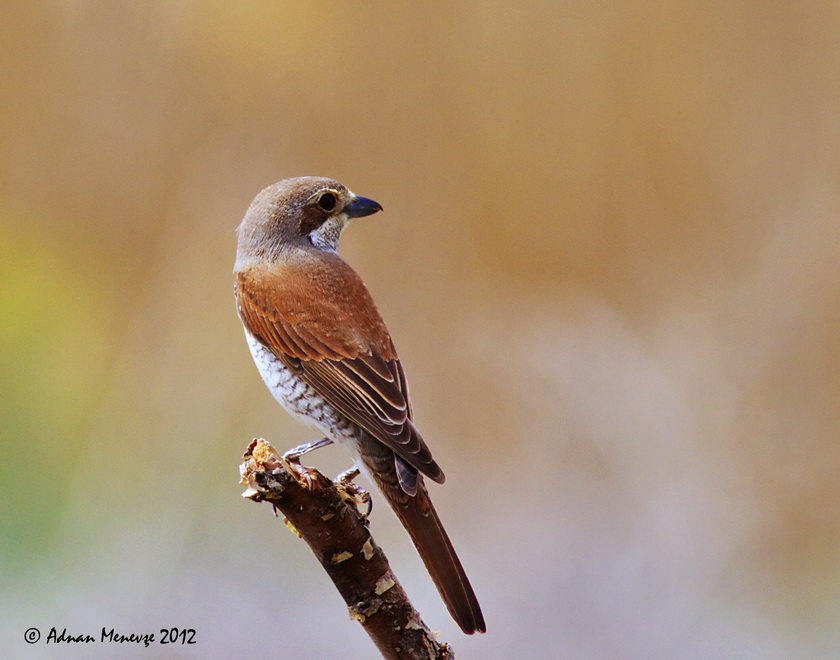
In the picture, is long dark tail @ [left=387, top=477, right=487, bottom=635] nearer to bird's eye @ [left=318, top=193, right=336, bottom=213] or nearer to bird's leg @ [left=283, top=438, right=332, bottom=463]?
bird's leg @ [left=283, top=438, right=332, bottom=463]

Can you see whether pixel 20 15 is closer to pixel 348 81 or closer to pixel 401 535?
pixel 348 81

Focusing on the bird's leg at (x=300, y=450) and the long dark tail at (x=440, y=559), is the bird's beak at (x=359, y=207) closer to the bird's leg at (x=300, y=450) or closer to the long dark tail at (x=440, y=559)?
the bird's leg at (x=300, y=450)

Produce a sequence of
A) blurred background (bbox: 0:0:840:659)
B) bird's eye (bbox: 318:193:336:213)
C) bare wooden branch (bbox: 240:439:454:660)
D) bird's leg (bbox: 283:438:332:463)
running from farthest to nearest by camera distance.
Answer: blurred background (bbox: 0:0:840:659) → bird's eye (bbox: 318:193:336:213) → bird's leg (bbox: 283:438:332:463) → bare wooden branch (bbox: 240:439:454:660)

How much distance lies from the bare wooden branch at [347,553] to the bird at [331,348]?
0.20m

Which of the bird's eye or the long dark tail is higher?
the bird's eye

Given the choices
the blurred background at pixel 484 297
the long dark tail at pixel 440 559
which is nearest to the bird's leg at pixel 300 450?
the long dark tail at pixel 440 559

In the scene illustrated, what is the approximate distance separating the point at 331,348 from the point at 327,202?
0.63 metres

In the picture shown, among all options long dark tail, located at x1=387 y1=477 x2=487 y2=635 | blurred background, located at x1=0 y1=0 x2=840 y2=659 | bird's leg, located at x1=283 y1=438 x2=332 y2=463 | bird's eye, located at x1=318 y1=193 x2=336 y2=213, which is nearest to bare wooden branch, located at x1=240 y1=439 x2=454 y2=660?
long dark tail, located at x1=387 y1=477 x2=487 y2=635

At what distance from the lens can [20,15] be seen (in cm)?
444

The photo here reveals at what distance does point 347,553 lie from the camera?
199cm

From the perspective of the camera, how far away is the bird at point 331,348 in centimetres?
236

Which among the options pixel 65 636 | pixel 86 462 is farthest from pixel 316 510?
pixel 86 462

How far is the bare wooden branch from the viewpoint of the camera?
195 centimetres

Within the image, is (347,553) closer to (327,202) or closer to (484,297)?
(327,202)
